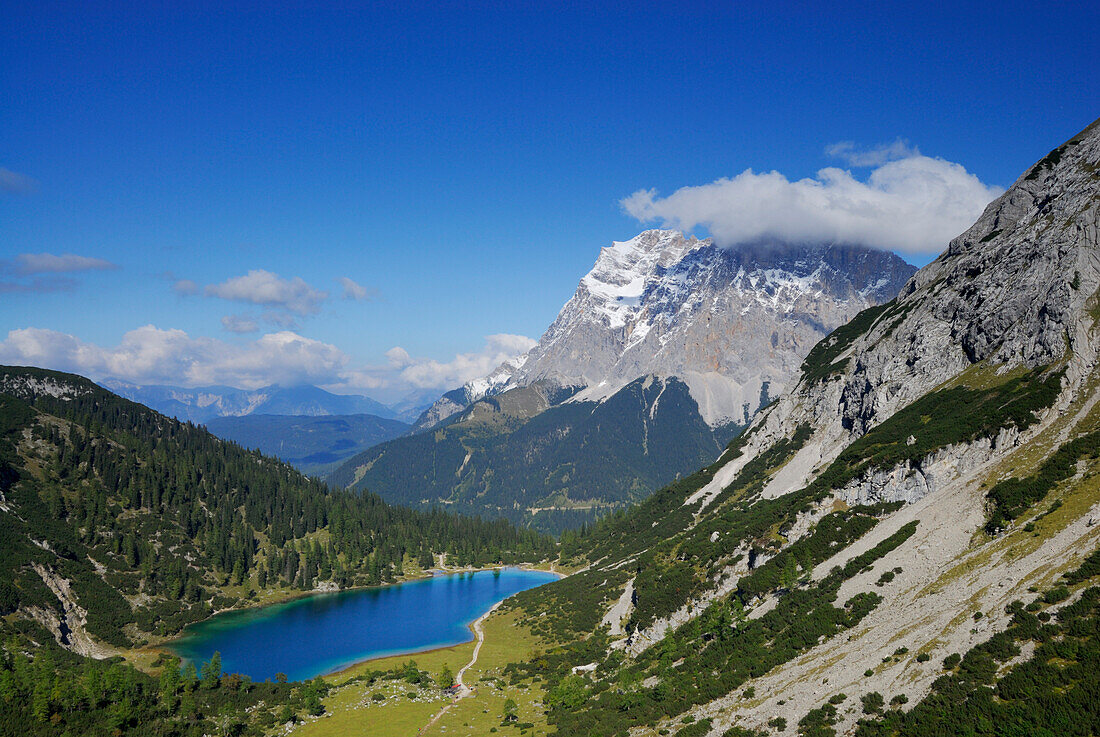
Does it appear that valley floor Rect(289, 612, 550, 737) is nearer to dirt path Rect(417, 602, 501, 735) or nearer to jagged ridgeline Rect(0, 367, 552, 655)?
dirt path Rect(417, 602, 501, 735)

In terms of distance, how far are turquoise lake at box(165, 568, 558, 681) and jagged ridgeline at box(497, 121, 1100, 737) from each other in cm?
2705

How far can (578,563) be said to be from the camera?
19575 centimetres

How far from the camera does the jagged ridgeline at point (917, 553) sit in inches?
1729

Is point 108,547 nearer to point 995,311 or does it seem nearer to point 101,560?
point 101,560

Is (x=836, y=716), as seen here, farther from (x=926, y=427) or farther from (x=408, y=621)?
(x=408, y=621)

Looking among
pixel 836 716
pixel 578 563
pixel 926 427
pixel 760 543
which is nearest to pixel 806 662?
pixel 836 716

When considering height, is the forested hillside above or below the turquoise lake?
above

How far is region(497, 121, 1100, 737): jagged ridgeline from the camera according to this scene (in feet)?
144

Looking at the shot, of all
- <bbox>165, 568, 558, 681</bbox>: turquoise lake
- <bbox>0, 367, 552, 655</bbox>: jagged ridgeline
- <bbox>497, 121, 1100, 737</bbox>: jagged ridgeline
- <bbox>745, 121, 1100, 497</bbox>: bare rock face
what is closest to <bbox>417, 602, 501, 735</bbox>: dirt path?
<bbox>165, 568, 558, 681</bbox>: turquoise lake

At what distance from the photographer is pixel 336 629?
5817 inches

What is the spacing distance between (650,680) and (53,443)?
7356 inches

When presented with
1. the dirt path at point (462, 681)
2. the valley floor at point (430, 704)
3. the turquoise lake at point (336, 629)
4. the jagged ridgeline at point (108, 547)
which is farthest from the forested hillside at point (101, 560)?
the dirt path at point (462, 681)

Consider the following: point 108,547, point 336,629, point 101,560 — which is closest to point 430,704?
point 336,629

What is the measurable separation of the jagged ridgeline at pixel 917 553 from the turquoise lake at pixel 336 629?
27.0 meters
